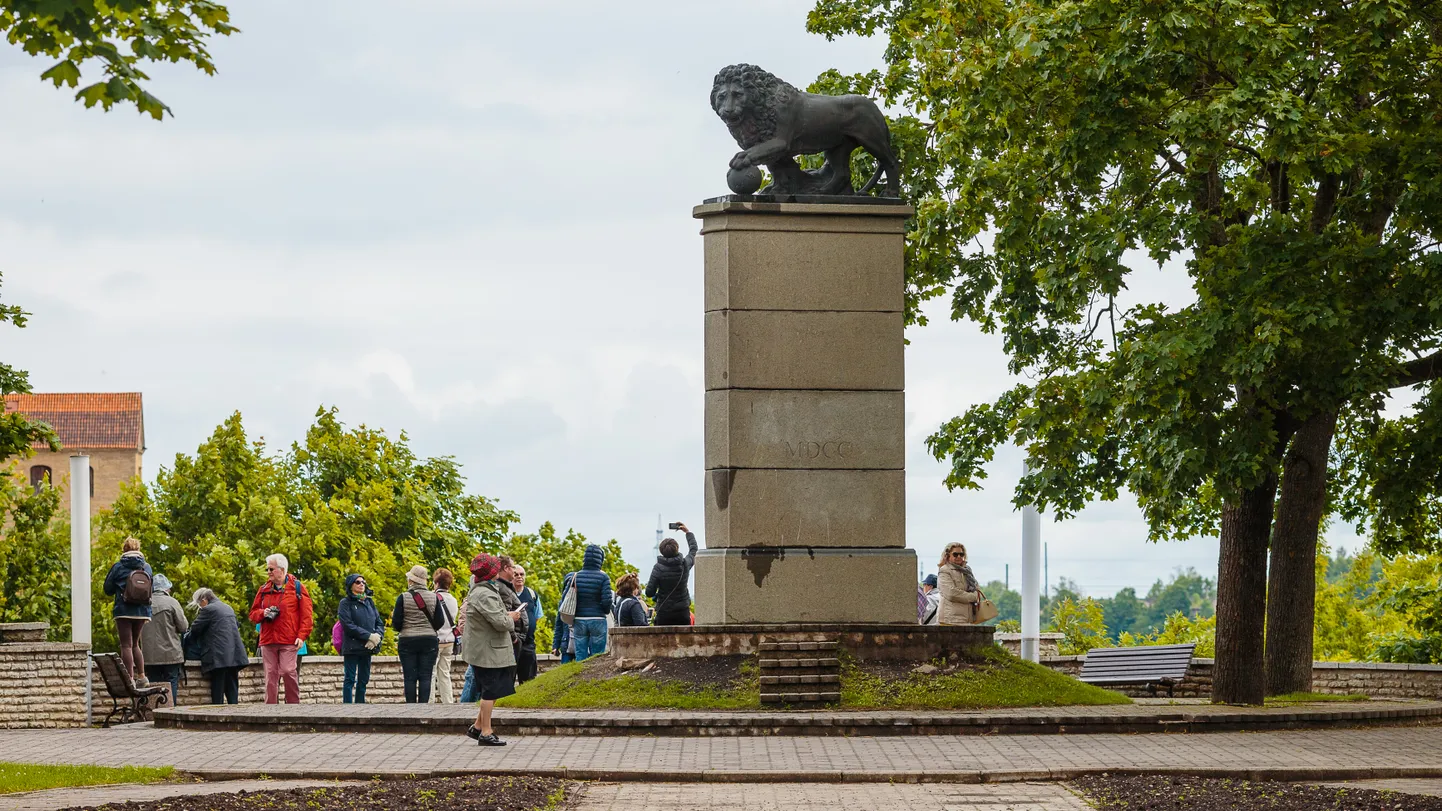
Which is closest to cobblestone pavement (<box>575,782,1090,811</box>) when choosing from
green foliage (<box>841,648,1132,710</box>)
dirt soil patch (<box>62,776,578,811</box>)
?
dirt soil patch (<box>62,776,578,811</box>)

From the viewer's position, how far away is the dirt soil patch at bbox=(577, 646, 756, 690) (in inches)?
641

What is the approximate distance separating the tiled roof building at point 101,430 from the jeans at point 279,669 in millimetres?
76808

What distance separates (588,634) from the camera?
800 inches

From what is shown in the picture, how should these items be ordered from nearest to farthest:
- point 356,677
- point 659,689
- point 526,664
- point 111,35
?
point 111,35 → point 659,689 → point 356,677 → point 526,664

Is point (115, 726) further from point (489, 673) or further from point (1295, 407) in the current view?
point (1295, 407)

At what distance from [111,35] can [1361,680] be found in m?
17.7

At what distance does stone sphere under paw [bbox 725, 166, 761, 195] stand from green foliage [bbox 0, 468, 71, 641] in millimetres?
33329

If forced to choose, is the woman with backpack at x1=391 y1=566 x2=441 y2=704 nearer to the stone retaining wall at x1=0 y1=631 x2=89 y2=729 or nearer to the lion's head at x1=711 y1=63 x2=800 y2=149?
the stone retaining wall at x1=0 y1=631 x2=89 y2=729

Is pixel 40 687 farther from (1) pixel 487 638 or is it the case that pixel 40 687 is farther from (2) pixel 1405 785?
(2) pixel 1405 785

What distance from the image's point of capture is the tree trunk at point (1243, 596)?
17.6 meters

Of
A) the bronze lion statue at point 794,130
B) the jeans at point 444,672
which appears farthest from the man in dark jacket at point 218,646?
the bronze lion statue at point 794,130

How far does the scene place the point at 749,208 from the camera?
17531 mm

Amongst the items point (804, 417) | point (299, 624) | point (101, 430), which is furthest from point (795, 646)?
point (101, 430)

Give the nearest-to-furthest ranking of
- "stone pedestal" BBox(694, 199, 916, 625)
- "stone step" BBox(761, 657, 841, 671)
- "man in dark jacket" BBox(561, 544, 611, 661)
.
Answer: "stone step" BBox(761, 657, 841, 671)
"stone pedestal" BBox(694, 199, 916, 625)
"man in dark jacket" BBox(561, 544, 611, 661)
